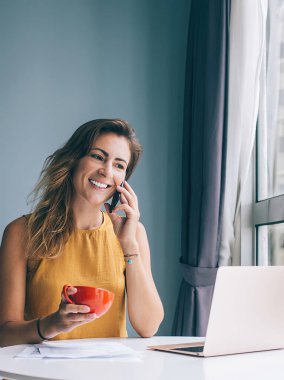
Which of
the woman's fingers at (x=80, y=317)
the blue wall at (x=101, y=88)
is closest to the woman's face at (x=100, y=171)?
the woman's fingers at (x=80, y=317)

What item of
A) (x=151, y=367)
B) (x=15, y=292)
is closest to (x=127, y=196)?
(x=15, y=292)

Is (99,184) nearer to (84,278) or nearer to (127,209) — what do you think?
(127,209)

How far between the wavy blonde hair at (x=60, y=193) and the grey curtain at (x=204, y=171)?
507 mm

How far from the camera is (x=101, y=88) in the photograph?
9.89 feet

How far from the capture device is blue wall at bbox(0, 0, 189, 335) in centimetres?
295

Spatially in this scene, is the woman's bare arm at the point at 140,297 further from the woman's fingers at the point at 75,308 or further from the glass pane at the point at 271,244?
the glass pane at the point at 271,244

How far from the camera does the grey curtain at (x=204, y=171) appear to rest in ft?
8.36

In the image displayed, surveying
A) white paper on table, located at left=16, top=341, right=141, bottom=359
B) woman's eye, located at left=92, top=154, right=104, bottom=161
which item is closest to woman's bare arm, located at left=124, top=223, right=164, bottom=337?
woman's eye, located at left=92, top=154, right=104, bottom=161

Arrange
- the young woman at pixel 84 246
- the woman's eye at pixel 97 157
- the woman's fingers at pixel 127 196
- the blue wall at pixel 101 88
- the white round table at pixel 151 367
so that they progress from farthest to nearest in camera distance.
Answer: the blue wall at pixel 101 88, the woman's eye at pixel 97 157, the woman's fingers at pixel 127 196, the young woman at pixel 84 246, the white round table at pixel 151 367

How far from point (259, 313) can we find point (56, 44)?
204 centimetres

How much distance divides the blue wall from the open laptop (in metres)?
1.59

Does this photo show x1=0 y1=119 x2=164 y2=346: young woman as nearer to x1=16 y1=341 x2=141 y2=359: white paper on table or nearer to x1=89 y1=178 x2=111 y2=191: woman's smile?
x1=89 y1=178 x2=111 y2=191: woman's smile

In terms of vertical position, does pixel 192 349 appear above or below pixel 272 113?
below

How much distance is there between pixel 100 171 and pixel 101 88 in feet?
3.52
